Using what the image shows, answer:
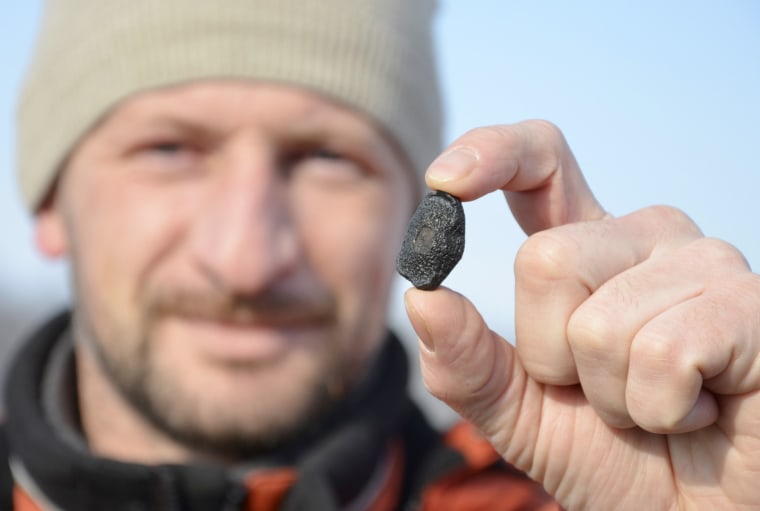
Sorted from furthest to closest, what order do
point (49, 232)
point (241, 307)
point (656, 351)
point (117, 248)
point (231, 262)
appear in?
1. point (49, 232)
2. point (117, 248)
3. point (241, 307)
4. point (231, 262)
5. point (656, 351)

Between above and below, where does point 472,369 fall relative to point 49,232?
above

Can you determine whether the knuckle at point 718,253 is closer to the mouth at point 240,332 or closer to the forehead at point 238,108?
the mouth at point 240,332

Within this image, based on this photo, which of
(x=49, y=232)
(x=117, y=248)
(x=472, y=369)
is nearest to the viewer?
(x=472, y=369)

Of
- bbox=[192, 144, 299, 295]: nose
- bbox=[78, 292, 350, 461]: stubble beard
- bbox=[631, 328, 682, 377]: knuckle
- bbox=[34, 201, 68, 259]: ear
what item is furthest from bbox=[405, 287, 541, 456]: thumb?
bbox=[34, 201, 68, 259]: ear

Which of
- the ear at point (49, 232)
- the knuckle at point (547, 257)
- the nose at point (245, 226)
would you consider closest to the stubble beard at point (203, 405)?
the nose at point (245, 226)

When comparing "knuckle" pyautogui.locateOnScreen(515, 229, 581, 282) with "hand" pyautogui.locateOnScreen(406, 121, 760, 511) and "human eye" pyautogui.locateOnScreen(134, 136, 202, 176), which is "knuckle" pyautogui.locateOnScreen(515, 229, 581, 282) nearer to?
"hand" pyautogui.locateOnScreen(406, 121, 760, 511)

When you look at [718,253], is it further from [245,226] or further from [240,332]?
[240,332]

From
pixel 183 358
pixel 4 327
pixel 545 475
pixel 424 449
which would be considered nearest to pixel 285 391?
pixel 183 358

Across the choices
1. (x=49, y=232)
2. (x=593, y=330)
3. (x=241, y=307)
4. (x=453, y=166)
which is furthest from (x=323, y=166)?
(x=593, y=330)
